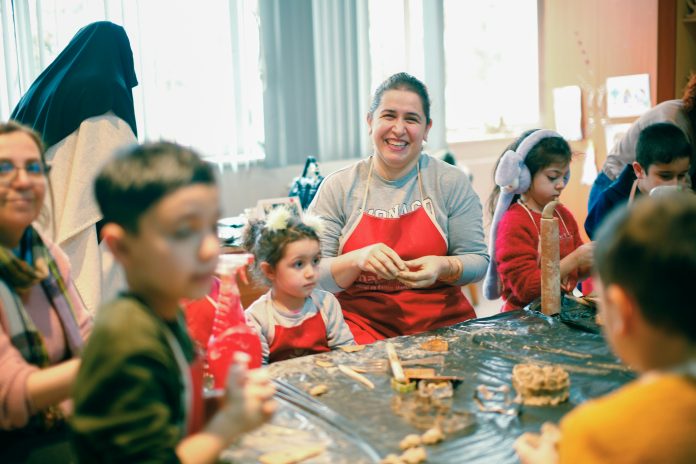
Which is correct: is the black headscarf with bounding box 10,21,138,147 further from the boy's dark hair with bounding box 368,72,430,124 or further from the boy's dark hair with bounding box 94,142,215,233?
the boy's dark hair with bounding box 94,142,215,233

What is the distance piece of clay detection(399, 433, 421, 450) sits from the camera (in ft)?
4.24

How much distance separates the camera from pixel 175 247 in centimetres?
98

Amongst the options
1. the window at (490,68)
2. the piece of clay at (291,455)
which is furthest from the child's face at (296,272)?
the window at (490,68)

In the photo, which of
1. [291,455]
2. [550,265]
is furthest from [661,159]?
[291,455]

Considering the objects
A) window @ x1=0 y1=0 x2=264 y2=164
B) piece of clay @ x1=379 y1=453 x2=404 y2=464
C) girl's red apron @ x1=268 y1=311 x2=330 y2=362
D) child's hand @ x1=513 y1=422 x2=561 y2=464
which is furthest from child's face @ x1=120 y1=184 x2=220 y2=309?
window @ x1=0 y1=0 x2=264 y2=164

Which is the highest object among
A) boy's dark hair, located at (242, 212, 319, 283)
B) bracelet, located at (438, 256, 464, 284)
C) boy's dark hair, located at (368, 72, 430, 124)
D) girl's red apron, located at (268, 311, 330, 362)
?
boy's dark hair, located at (368, 72, 430, 124)

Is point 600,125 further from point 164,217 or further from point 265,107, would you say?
point 164,217

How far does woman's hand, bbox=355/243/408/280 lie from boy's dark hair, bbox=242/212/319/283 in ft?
0.53

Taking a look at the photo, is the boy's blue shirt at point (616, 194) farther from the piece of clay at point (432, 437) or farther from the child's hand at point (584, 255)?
the piece of clay at point (432, 437)

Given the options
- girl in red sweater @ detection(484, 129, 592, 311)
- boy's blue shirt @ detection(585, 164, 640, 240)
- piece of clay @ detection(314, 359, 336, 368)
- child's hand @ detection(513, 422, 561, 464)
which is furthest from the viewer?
boy's blue shirt @ detection(585, 164, 640, 240)

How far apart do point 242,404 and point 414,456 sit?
0.37 metres

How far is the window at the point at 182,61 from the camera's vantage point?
3521 mm

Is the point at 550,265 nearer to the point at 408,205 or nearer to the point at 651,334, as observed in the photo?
the point at 408,205

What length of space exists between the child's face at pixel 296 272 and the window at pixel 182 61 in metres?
2.08
